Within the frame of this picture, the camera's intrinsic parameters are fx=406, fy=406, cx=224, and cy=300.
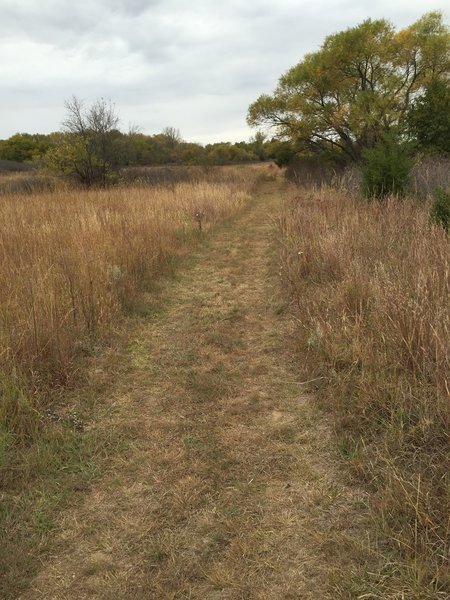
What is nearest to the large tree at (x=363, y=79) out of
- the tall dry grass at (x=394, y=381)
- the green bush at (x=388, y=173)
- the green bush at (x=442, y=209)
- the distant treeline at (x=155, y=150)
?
the distant treeline at (x=155, y=150)

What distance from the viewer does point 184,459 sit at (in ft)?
8.05

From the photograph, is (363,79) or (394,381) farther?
(363,79)

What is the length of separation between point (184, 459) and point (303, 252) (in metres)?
3.75

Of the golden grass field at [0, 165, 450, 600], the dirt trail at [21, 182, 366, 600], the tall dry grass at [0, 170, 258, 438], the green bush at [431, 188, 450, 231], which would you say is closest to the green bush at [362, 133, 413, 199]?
the green bush at [431, 188, 450, 231]

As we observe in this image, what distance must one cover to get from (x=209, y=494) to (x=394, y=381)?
137 cm

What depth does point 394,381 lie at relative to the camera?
2637mm

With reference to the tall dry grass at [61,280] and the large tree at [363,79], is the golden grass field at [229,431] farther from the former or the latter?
the large tree at [363,79]

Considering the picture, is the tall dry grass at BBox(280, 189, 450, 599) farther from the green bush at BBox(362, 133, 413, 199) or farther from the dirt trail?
the green bush at BBox(362, 133, 413, 199)

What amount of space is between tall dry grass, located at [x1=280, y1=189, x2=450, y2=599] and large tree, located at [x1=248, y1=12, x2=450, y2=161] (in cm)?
2137

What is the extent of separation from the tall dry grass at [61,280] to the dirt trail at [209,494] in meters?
0.56

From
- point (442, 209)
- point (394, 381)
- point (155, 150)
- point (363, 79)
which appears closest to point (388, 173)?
point (442, 209)

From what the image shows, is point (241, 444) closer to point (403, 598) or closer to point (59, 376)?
point (403, 598)

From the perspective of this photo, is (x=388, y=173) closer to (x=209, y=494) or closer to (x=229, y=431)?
(x=229, y=431)

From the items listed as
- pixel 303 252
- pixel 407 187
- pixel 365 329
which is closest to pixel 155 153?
pixel 407 187
